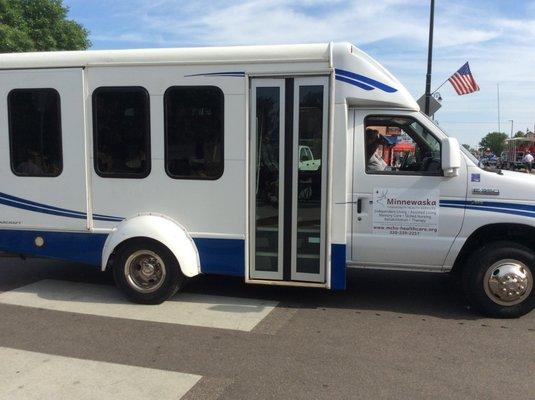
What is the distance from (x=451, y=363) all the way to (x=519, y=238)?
6.09ft

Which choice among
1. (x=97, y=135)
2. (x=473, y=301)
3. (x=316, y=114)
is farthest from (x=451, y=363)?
(x=97, y=135)

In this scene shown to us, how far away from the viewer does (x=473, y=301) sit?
17.5 feet

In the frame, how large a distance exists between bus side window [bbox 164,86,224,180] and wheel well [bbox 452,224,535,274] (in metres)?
2.70

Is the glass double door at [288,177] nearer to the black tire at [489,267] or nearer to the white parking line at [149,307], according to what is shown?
the white parking line at [149,307]

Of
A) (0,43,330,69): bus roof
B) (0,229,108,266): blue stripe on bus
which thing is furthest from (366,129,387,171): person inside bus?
(0,229,108,266): blue stripe on bus

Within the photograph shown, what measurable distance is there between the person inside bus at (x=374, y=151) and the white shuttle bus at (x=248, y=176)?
2 centimetres

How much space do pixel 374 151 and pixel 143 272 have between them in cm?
283

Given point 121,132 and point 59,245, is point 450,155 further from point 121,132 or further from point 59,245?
point 59,245

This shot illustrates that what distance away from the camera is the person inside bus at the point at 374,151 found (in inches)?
212

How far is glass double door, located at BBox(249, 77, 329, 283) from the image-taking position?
17.5 feet

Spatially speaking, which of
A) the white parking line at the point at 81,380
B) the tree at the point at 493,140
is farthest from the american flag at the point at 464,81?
the tree at the point at 493,140

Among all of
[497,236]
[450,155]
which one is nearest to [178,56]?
[450,155]

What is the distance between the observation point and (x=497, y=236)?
5.37 m

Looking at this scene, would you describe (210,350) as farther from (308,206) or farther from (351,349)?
(308,206)
